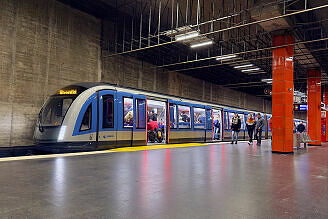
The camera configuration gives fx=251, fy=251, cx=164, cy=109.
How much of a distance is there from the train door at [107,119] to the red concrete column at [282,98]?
6509 mm

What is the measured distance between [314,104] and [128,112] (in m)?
13.6

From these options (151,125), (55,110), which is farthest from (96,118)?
(151,125)

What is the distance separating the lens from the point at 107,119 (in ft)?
33.0

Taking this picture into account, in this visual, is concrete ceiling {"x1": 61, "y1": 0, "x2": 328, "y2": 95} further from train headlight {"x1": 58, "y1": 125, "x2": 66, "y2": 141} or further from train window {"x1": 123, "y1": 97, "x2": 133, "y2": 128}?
train headlight {"x1": 58, "y1": 125, "x2": 66, "y2": 141}

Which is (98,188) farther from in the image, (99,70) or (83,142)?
(99,70)

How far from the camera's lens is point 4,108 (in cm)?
1132

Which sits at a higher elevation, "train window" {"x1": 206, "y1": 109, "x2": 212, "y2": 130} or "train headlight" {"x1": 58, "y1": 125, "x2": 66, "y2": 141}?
"train window" {"x1": 206, "y1": 109, "x2": 212, "y2": 130}

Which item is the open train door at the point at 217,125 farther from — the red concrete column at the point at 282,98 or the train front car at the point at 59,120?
the train front car at the point at 59,120

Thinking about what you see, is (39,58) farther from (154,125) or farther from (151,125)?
(154,125)

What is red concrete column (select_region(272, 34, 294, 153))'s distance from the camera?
390 inches

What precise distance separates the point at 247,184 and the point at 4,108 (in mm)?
11249

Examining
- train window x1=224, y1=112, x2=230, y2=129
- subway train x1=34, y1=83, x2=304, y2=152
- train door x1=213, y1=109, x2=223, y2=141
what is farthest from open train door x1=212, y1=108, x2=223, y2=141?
subway train x1=34, y1=83, x2=304, y2=152

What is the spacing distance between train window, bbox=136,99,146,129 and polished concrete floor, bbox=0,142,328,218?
601 cm

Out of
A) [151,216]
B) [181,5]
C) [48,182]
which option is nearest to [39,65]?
[181,5]
